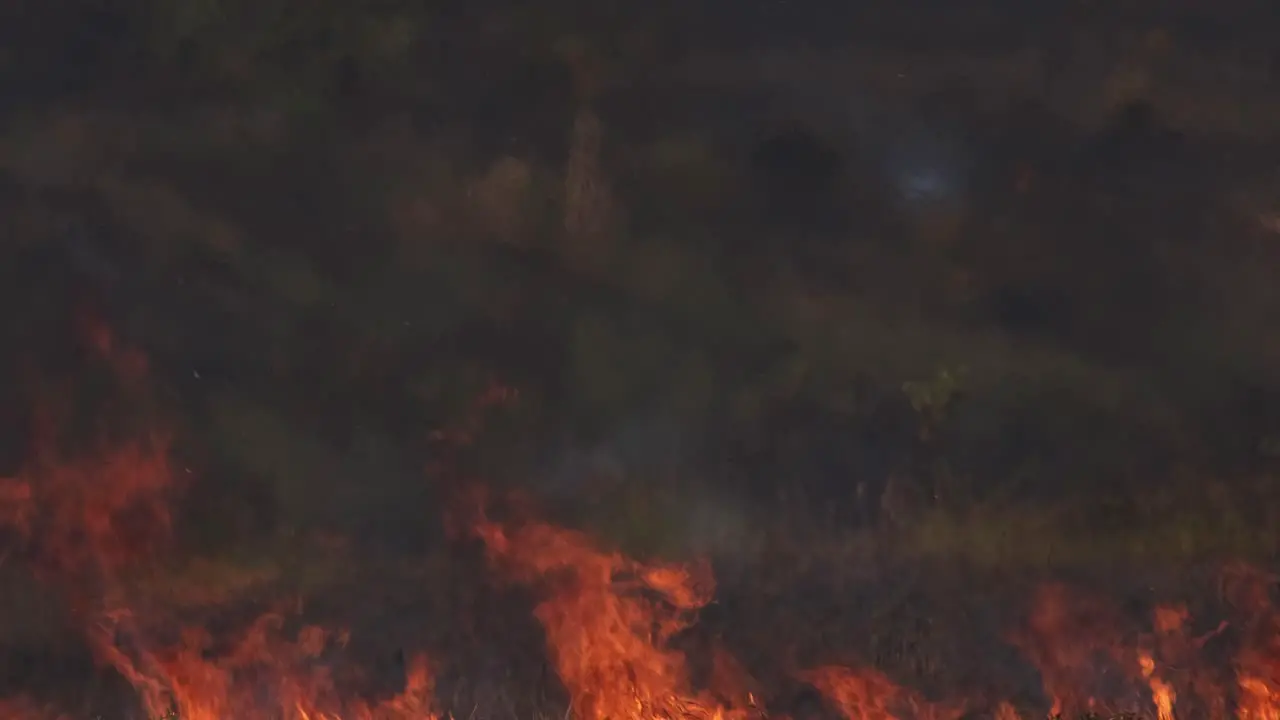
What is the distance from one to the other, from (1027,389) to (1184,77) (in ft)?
1.77

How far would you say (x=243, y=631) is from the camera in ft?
4.98

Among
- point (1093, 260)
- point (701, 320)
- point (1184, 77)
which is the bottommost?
point (701, 320)

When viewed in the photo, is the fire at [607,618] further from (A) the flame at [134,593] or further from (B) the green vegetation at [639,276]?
(A) the flame at [134,593]

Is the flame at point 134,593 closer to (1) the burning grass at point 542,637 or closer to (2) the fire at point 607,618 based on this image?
(1) the burning grass at point 542,637

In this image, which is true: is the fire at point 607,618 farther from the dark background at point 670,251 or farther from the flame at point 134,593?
the flame at point 134,593

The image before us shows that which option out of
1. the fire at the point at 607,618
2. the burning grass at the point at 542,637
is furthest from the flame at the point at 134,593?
the fire at the point at 607,618

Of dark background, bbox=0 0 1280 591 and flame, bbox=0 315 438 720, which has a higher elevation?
dark background, bbox=0 0 1280 591

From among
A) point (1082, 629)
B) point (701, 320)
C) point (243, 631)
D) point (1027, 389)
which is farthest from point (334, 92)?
point (1082, 629)

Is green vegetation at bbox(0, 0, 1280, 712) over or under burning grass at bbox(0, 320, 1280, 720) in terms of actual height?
over

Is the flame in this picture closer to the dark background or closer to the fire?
the dark background

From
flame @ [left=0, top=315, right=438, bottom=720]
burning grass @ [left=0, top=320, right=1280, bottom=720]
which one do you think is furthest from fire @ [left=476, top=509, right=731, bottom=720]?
flame @ [left=0, top=315, right=438, bottom=720]

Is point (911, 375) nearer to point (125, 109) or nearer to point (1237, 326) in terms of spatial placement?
point (1237, 326)

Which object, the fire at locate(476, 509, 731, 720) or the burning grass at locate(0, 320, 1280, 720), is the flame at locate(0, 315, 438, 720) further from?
the fire at locate(476, 509, 731, 720)

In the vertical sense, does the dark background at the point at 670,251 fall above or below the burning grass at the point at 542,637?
above
